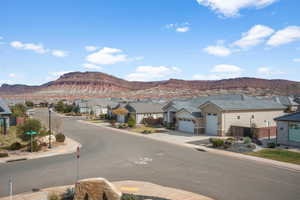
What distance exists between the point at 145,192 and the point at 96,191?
2.80 m

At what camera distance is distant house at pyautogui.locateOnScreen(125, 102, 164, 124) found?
46812 mm

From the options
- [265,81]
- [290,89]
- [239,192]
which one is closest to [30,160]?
[239,192]

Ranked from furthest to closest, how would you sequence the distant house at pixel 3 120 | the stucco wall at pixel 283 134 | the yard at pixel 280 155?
1. the distant house at pixel 3 120
2. the stucco wall at pixel 283 134
3. the yard at pixel 280 155

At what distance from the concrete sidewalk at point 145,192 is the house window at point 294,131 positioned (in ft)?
54.1

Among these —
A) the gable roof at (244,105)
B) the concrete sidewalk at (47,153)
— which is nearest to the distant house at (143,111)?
the gable roof at (244,105)

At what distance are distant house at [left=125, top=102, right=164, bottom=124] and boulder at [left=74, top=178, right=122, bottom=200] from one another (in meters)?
35.9

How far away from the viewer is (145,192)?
11.9 m

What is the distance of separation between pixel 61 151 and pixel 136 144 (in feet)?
26.0

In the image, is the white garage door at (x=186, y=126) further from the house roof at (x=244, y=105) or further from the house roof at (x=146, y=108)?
the house roof at (x=146, y=108)

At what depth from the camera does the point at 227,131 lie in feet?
99.8

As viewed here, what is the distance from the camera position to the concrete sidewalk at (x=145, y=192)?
1123cm

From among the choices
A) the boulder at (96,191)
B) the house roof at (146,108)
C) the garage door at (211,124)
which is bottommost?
the boulder at (96,191)

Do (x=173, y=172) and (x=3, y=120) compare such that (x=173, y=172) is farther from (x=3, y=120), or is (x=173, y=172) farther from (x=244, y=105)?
(x=3, y=120)

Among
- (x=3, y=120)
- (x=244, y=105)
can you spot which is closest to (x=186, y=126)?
(x=244, y=105)
